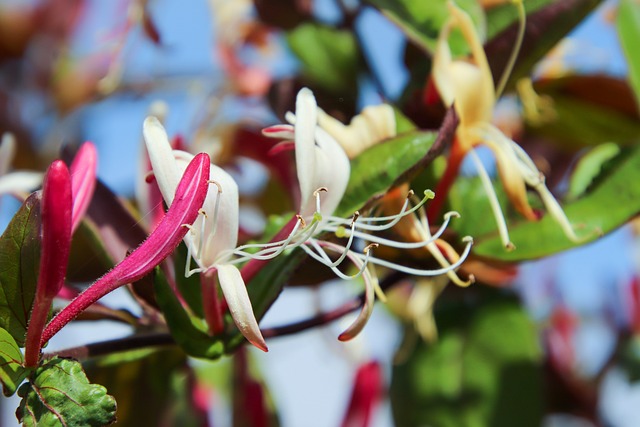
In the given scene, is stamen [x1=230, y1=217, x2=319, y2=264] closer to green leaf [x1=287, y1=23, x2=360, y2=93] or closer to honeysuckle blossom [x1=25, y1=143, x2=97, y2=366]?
honeysuckle blossom [x1=25, y1=143, x2=97, y2=366]

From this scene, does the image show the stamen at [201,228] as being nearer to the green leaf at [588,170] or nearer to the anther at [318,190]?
the anther at [318,190]

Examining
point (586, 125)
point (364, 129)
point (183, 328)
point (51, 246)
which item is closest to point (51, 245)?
point (51, 246)

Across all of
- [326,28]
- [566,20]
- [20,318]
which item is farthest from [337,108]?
[20,318]

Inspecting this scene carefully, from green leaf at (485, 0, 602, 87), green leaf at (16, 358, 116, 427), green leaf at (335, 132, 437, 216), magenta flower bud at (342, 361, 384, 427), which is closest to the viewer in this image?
green leaf at (16, 358, 116, 427)

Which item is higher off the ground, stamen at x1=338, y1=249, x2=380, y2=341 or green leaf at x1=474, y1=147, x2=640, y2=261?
stamen at x1=338, y1=249, x2=380, y2=341

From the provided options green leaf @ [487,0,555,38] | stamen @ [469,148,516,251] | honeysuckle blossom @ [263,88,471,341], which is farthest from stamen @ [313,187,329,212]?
green leaf @ [487,0,555,38]

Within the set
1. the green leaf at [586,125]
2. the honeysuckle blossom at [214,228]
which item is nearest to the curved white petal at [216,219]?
the honeysuckle blossom at [214,228]

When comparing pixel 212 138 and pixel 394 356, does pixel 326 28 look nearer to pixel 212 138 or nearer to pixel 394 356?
pixel 212 138
